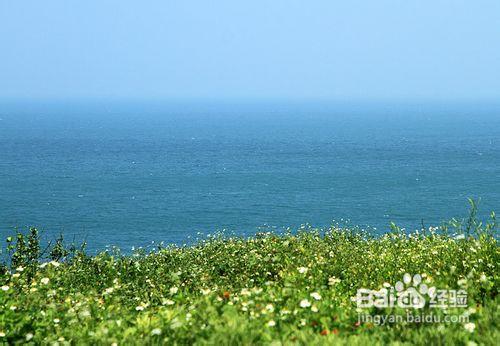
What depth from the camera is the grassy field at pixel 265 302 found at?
291 inches

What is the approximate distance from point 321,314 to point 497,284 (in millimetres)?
2686

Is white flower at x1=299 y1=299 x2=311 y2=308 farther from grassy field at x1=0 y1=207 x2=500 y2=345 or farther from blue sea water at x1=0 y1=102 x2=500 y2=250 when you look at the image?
blue sea water at x1=0 y1=102 x2=500 y2=250

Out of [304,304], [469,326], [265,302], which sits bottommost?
[265,302]

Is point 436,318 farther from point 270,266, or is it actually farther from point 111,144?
point 111,144

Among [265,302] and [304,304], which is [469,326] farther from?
[265,302]

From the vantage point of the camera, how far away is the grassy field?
7402 millimetres

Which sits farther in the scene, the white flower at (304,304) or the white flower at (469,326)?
the white flower at (304,304)

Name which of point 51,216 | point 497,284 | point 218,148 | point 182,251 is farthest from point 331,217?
point 218,148

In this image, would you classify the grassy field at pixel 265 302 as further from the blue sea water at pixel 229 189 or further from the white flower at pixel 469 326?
the blue sea water at pixel 229 189

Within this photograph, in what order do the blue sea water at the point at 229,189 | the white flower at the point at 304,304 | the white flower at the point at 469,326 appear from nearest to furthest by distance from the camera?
the white flower at the point at 469,326, the white flower at the point at 304,304, the blue sea water at the point at 229,189

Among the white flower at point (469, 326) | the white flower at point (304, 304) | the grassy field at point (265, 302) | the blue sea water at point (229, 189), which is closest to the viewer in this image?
the white flower at point (469, 326)

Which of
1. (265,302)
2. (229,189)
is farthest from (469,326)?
(229,189)

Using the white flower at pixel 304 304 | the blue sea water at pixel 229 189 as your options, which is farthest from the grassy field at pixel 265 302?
the blue sea water at pixel 229 189

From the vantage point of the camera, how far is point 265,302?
911cm
